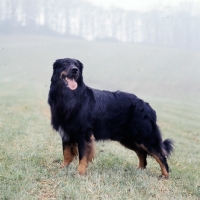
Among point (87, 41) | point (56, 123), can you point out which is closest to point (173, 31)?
point (87, 41)

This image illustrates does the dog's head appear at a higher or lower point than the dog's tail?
higher

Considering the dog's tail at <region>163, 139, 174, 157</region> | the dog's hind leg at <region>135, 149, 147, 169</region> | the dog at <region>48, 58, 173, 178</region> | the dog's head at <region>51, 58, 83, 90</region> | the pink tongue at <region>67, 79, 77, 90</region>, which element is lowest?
the dog's hind leg at <region>135, 149, 147, 169</region>

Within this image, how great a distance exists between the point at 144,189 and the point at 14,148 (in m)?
3.91

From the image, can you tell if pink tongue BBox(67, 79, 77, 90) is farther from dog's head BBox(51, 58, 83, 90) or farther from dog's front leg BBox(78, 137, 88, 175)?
dog's front leg BBox(78, 137, 88, 175)

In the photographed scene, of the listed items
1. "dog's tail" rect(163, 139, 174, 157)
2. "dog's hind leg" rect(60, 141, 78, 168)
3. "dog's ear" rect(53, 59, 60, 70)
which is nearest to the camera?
"dog's ear" rect(53, 59, 60, 70)

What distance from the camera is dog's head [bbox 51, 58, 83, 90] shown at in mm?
6008

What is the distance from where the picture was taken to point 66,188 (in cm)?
473

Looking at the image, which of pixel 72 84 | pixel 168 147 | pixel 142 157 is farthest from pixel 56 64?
pixel 168 147

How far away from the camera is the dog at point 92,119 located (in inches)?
239

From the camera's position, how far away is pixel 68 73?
600 centimetres

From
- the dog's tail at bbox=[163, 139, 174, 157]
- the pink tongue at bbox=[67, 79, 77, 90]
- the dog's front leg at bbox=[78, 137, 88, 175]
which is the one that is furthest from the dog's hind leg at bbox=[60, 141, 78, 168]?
the dog's tail at bbox=[163, 139, 174, 157]

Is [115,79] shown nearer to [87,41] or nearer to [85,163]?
[87,41]

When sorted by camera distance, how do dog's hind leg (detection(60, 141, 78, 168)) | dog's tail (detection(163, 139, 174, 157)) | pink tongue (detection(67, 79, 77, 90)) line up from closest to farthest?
1. pink tongue (detection(67, 79, 77, 90))
2. dog's hind leg (detection(60, 141, 78, 168))
3. dog's tail (detection(163, 139, 174, 157))

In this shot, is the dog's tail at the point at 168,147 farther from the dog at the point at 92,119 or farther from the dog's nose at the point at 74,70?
the dog's nose at the point at 74,70
